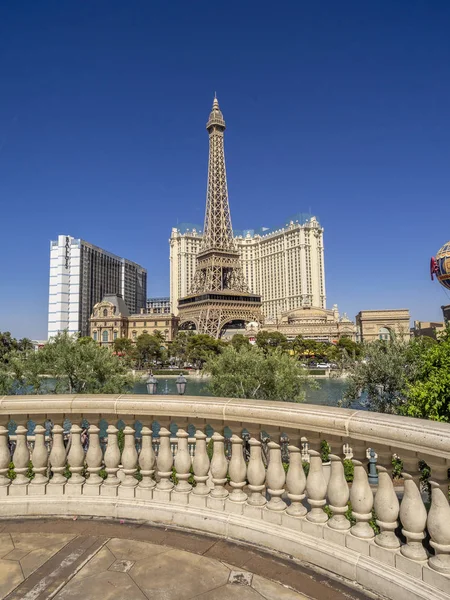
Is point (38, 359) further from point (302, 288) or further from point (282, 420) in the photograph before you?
point (302, 288)

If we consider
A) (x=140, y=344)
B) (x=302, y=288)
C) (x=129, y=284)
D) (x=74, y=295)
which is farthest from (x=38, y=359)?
(x=129, y=284)

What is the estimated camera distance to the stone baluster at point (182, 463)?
448 centimetres

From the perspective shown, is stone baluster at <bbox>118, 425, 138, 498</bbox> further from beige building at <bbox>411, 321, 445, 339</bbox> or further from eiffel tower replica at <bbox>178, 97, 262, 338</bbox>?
beige building at <bbox>411, 321, 445, 339</bbox>

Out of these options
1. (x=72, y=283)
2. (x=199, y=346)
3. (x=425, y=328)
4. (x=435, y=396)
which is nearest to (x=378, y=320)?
(x=425, y=328)

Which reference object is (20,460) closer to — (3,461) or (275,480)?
(3,461)

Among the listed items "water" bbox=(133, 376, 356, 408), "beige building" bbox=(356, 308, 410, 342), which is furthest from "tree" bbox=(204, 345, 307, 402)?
"beige building" bbox=(356, 308, 410, 342)

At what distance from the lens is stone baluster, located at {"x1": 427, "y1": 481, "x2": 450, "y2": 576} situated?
3.02 m

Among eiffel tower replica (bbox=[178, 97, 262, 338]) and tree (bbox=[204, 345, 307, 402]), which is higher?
eiffel tower replica (bbox=[178, 97, 262, 338])

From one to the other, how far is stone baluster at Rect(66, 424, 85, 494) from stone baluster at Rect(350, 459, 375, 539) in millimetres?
2816

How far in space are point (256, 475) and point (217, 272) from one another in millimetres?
99788

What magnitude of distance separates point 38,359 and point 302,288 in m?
126

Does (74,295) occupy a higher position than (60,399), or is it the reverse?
(74,295)

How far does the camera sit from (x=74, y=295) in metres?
138

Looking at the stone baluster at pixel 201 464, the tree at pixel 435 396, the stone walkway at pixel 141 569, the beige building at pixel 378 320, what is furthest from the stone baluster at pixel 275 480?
the beige building at pixel 378 320
